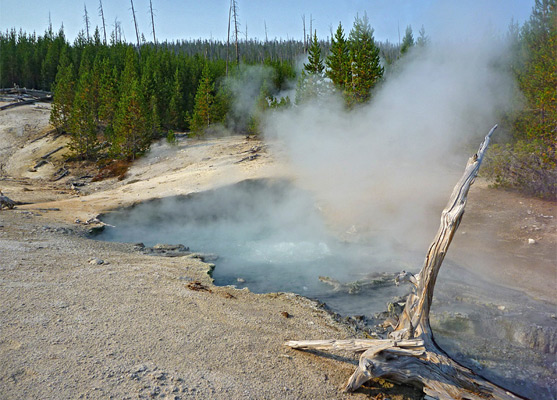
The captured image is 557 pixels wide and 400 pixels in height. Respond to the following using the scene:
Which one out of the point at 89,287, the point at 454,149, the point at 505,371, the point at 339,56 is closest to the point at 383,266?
the point at 505,371

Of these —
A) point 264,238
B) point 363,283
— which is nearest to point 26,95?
point 264,238

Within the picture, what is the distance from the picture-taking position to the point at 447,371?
4.59 metres

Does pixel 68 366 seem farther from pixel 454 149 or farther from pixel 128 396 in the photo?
pixel 454 149

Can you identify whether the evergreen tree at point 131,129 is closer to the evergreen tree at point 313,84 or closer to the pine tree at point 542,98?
the evergreen tree at point 313,84

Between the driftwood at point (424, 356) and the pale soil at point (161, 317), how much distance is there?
0.71 feet

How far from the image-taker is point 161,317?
223 inches

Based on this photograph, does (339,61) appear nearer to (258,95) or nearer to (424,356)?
(258,95)

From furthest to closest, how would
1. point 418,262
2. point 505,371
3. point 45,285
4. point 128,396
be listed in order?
point 418,262 → point 45,285 → point 505,371 → point 128,396

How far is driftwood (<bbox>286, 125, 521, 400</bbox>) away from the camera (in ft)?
14.8

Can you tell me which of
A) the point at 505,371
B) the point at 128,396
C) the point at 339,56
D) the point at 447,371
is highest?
the point at 339,56

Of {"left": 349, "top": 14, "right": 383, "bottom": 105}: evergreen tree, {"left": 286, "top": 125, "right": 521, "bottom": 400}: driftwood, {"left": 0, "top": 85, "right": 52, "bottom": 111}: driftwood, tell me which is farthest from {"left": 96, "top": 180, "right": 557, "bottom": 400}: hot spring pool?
{"left": 0, "top": 85, "right": 52, "bottom": 111}: driftwood

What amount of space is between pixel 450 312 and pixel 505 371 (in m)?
1.42

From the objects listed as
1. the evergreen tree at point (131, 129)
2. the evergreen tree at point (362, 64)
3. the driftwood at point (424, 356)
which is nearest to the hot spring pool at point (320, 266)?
the driftwood at point (424, 356)

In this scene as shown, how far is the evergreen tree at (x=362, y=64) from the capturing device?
1994 cm
